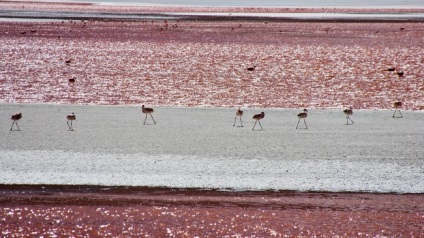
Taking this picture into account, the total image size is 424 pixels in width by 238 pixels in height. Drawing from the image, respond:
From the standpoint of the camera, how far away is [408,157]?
9.29m

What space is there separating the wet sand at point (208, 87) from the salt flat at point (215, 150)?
48 centimetres

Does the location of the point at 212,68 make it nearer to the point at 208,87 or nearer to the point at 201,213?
the point at 208,87

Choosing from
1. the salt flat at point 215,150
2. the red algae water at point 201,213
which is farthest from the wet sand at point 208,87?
the salt flat at point 215,150

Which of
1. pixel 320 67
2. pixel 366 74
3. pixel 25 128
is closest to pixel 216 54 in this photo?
pixel 320 67

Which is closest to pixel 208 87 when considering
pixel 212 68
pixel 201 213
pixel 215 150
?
pixel 212 68

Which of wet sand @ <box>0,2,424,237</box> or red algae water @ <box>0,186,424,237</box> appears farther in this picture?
wet sand @ <box>0,2,424,237</box>

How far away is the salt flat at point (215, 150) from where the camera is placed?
8281 millimetres

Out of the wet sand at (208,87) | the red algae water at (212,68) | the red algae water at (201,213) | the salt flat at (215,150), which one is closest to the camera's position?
the red algae water at (201,213)

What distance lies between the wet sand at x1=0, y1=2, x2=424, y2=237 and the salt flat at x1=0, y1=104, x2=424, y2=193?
479 millimetres

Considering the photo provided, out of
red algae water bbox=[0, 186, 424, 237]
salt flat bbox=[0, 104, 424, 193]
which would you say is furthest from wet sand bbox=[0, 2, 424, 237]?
salt flat bbox=[0, 104, 424, 193]

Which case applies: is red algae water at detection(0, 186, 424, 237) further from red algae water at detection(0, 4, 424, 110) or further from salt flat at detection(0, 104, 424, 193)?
red algae water at detection(0, 4, 424, 110)

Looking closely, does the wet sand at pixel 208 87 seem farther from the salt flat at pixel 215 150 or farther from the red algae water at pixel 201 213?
the salt flat at pixel 215 150

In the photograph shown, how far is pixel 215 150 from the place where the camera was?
971 centimetres

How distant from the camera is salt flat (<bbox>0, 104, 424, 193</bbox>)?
828cm
